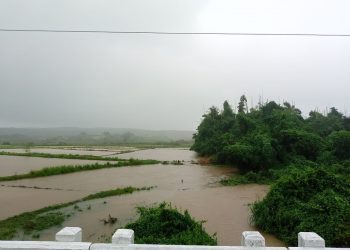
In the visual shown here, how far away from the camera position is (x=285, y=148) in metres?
21.7

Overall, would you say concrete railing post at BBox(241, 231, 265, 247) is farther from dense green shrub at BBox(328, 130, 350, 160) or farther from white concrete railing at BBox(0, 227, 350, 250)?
dense green shrub at BBox(328, 130, 350, 160)

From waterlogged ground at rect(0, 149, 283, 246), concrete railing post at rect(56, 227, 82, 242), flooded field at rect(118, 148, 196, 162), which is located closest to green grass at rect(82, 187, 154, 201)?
waterlogged ground at rect(0, 149, 283, 246)

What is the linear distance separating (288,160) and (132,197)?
38.6 ft

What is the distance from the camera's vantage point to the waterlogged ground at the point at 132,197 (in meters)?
8.89

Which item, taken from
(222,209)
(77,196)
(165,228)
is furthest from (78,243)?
(77,196)

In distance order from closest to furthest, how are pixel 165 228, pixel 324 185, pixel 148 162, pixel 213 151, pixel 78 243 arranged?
1. pixel 78 243
2. pixel 165 228
3. pixel 324 185
4. pixel 148 162
5. pixel 213 151

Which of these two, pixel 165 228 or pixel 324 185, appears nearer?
pixel 165 228

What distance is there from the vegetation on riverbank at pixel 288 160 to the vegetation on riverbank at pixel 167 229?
2426mm

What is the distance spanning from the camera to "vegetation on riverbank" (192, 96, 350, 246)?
7.67 metres

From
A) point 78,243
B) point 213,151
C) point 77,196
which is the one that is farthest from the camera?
point 213,151

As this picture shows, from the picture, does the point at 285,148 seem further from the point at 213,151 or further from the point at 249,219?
the point at 249,219

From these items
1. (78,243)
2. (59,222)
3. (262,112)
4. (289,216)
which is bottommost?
(59,222)

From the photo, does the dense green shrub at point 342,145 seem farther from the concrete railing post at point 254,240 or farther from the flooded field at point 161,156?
the concrete railing post at point 254,240

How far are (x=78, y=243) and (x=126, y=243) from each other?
51 centimetres
